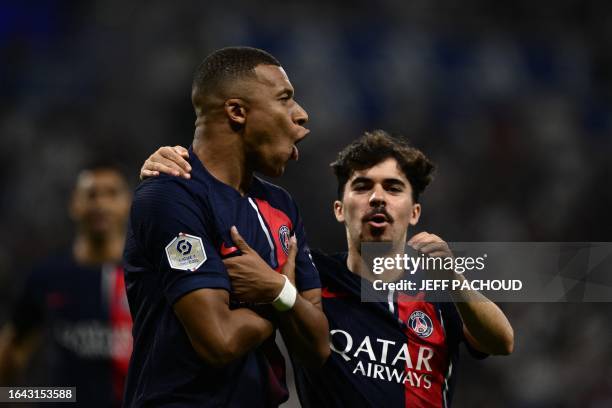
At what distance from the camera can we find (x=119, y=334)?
5.18m

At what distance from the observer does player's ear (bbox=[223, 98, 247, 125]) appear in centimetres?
295

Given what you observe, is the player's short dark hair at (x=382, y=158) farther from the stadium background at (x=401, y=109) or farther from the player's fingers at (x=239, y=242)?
the stadium background at (x=401, y=109)

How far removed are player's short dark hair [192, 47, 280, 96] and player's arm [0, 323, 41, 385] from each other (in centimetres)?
283

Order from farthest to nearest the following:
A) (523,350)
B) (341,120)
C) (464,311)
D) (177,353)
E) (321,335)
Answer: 1. (341,120)
2. (523,350)
3. (464,311)
4. (321,335)
5. (177,353)

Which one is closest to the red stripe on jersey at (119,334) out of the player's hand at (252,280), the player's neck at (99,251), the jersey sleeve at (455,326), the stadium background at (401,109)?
the player's neck at (99,251)

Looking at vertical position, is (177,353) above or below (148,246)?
below

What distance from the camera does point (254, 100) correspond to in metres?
2.96

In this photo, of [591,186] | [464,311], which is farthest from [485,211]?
[464,311]

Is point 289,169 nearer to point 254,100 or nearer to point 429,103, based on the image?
point 429,103

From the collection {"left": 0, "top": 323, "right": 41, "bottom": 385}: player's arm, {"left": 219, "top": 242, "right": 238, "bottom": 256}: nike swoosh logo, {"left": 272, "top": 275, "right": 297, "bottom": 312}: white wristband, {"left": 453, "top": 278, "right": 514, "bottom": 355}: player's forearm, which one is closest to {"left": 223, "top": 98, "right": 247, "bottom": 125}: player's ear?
{"left": 219, "top": 242, "right": 238, "bottom": 256}: nike swoosh logo

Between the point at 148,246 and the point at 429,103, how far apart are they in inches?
286

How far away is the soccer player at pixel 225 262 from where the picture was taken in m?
2.67

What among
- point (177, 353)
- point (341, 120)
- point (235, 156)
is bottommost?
point (177, 353)

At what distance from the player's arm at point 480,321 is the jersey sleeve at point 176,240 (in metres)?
0.81
